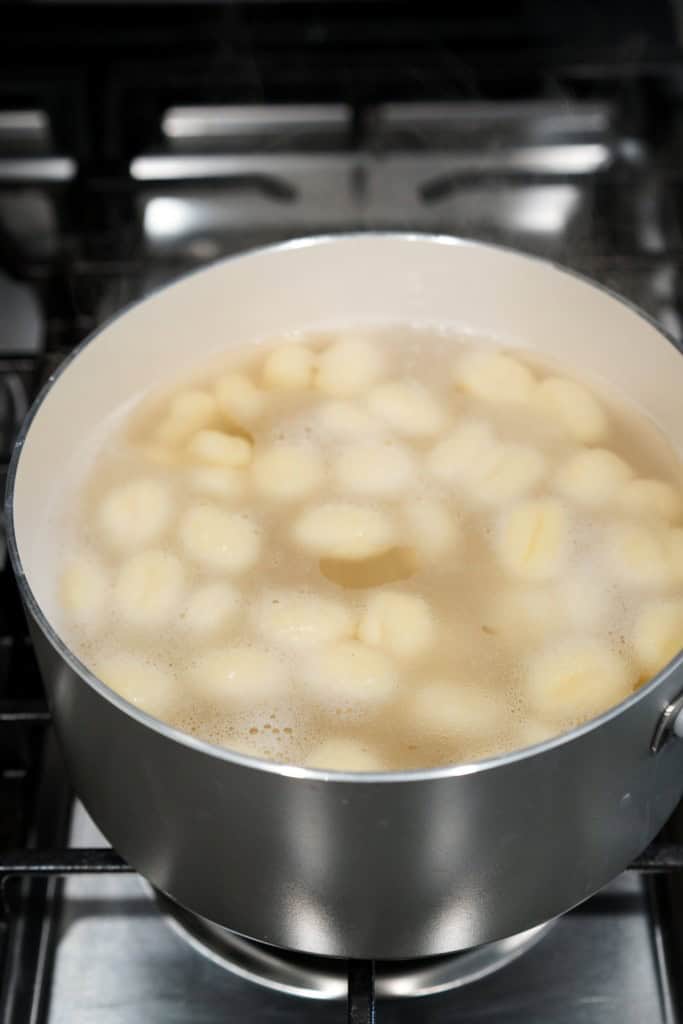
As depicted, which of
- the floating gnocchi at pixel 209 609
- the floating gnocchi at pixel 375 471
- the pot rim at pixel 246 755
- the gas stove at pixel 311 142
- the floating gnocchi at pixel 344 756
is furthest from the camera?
the gas stove at pixel 311 142

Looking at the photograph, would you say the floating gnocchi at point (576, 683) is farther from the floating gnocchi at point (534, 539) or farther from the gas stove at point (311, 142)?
the gas stove at point (311, 142)

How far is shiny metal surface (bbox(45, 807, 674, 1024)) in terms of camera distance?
842 mm

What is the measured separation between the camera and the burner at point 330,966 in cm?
85

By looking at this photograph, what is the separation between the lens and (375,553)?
0.91m

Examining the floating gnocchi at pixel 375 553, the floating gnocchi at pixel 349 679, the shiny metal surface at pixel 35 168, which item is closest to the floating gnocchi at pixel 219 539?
the floating gnocchi at pixel 375 553

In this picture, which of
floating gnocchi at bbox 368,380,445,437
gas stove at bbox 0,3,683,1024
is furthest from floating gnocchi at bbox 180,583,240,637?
gas stove at bbox 0,3,683,1024

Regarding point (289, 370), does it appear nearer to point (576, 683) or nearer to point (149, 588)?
point (149, 588)

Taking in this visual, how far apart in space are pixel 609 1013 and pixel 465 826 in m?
0.26

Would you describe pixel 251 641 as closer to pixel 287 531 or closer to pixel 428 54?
pixel 287 531

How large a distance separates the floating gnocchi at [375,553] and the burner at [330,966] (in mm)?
171

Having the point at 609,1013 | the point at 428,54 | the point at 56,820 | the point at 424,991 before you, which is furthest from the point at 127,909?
the point at 428,54

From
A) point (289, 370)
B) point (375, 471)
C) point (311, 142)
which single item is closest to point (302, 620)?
point (375, 471)

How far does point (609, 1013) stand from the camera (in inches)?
33.2

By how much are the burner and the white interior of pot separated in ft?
0.92
